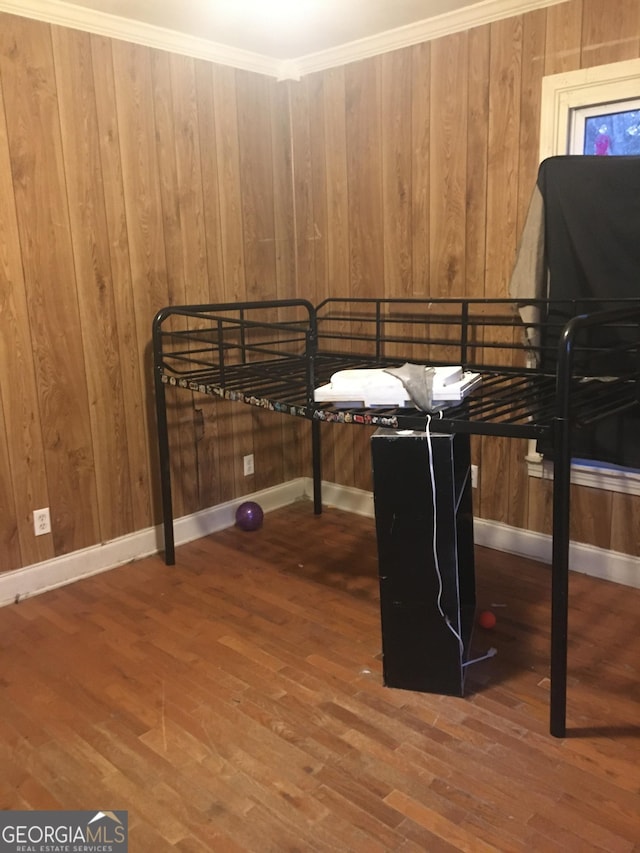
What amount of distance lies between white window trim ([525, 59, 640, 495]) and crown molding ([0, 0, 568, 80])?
293mm

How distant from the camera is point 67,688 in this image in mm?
2215

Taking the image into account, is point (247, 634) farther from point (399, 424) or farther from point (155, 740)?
point (399, 424)

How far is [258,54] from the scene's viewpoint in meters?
3.34

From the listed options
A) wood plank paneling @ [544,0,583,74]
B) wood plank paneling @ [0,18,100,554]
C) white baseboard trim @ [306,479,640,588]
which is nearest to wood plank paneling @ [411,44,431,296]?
wood plank paneling @ [544,0,583,74]

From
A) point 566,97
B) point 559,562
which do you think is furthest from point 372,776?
point 566,97

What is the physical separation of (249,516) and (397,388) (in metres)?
1.53

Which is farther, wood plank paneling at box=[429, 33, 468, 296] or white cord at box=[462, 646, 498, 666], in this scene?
wood plank paneling at box=[429, 33, 468, 296]

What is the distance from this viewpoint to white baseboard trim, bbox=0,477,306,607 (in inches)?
111

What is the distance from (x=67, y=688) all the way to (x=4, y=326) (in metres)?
1.30

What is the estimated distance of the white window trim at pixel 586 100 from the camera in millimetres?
2514

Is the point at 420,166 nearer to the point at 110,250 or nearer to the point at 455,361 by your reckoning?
the point at 455,361

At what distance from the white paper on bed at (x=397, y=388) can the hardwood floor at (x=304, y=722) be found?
2.76 ft

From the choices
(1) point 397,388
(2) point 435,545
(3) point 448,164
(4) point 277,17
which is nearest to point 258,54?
(4) point 277,17

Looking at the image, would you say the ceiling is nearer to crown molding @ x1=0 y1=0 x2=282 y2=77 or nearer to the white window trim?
crown molding @ x1=0 y1=0 x2=282 y2=77
